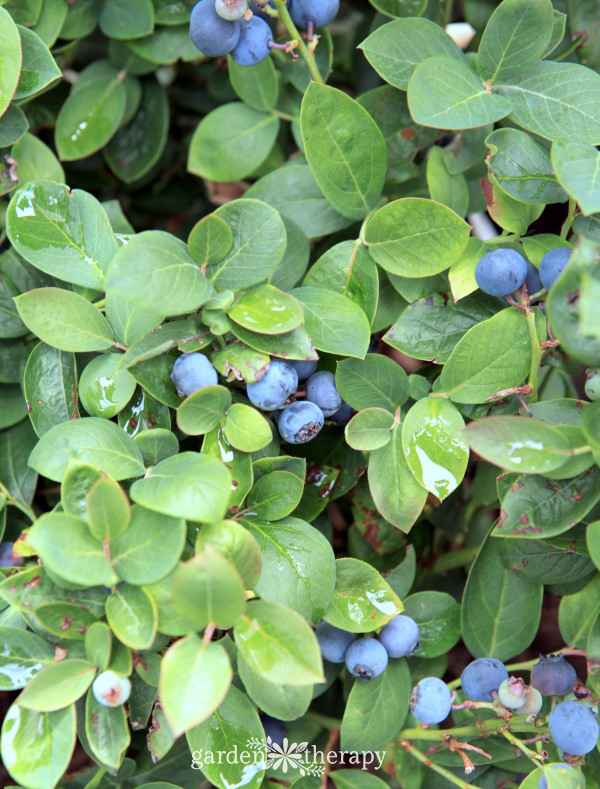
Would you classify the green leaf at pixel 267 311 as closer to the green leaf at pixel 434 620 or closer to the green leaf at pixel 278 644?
the green leaf at pixel 278 644

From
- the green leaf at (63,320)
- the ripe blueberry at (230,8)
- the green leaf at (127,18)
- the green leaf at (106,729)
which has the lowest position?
the green leaf at (106,729)

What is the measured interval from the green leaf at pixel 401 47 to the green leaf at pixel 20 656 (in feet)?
2.57

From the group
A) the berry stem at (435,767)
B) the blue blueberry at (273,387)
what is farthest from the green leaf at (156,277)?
the berry stem at (435,767)

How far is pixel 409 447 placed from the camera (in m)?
0.91

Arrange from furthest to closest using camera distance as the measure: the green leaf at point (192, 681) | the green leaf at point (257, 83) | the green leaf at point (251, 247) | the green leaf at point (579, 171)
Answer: the green leaf at point (257, 83)
the green leaf at point (251, 247)
the green leaf at point (579, 171)
the green leaf at point (192, 681)

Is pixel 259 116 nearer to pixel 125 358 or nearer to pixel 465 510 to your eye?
pixel 125 358

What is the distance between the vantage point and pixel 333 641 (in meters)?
0.99

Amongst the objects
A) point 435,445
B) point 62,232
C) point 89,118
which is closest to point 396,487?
point 435,445

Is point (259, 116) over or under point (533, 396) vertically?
over

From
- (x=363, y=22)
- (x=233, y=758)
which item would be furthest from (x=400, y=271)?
(x=363, y=22)

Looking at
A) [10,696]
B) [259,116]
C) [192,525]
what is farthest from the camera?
[10,696]

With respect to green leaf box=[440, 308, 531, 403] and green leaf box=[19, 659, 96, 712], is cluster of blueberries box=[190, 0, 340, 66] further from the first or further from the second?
green leaf box=[19, 659, 96, 712]

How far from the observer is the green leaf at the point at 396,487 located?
0.91 m

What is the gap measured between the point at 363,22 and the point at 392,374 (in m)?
0.84
